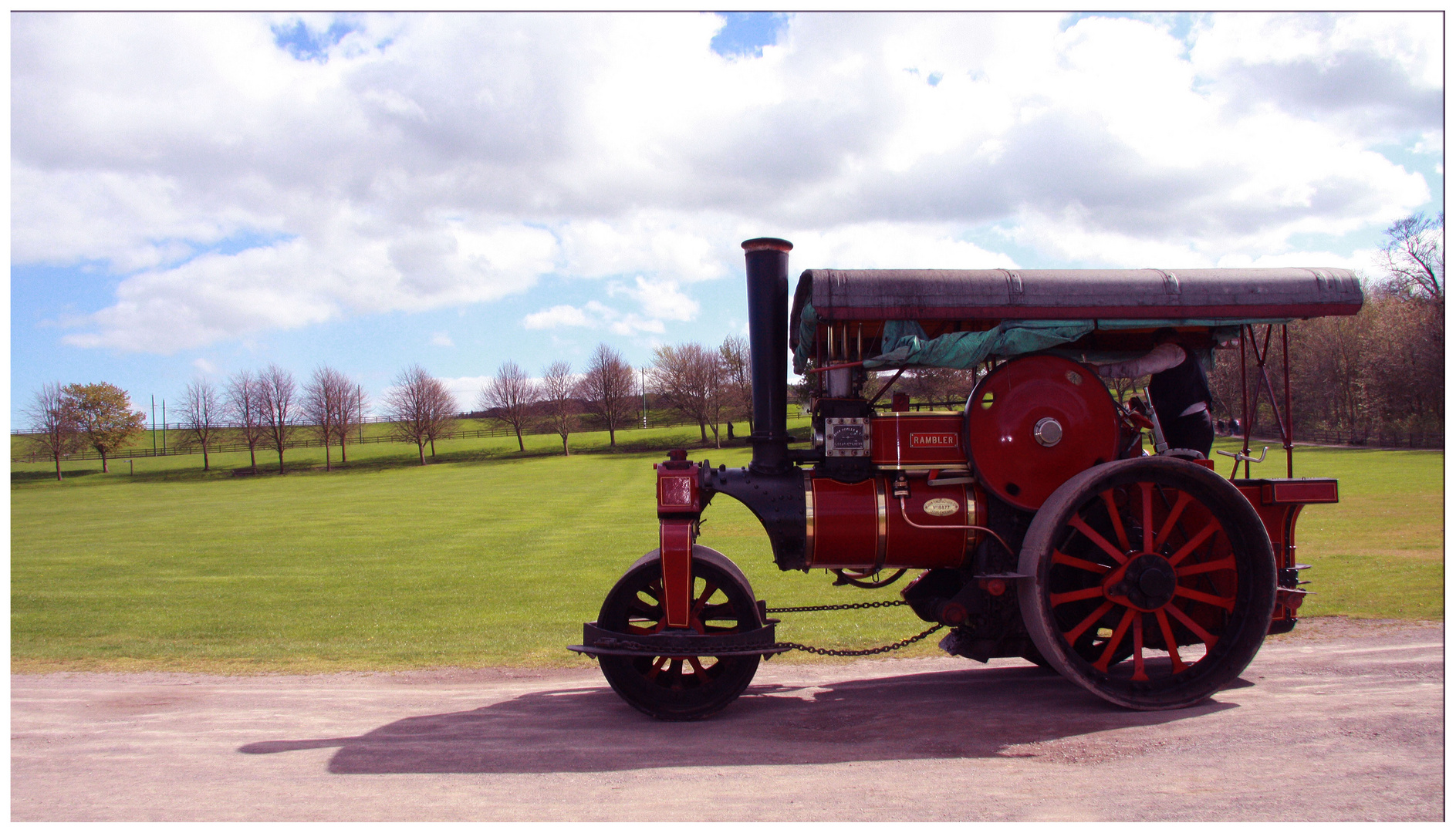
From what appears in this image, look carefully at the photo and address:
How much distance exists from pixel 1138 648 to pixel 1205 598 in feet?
1.67

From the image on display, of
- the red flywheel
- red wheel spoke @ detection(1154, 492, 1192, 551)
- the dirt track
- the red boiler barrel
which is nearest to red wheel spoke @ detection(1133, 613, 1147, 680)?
the dirt track

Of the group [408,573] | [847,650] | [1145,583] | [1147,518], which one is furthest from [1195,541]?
[408,573]

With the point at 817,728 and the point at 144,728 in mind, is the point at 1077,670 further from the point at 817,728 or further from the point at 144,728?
the point at 144,728

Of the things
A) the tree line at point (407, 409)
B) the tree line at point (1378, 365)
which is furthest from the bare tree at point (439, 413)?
the tree line at point (1378, 365)

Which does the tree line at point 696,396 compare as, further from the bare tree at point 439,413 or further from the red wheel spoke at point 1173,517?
the red wheel spoke at point 1173,517

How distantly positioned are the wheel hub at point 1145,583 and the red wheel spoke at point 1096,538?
0.06m

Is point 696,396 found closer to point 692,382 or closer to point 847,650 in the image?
point 692,382

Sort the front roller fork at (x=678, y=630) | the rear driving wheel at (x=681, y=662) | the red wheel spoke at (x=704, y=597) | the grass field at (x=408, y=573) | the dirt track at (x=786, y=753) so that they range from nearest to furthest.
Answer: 1. the dirt track at (x=786, y=753)
2. the front roller fork at (x=678, y=630)
3. the rear driving wheel at (x=681, y=662)
4. the red wheel spoke at (x=704, y=597)
5. the grass field at (x=408, y=573)

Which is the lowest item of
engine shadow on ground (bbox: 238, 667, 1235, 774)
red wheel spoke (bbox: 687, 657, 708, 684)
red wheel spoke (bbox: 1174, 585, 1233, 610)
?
engine shadow on ground (bbox: 238, 667, 1235, 774)

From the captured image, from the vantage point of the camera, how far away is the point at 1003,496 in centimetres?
505

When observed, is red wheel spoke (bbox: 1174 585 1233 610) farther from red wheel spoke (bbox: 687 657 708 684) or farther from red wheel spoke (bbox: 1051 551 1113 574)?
red wheel spoke (bbox: 687 657 708 684)

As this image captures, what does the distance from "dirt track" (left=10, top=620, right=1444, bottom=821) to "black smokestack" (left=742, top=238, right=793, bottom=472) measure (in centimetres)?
184

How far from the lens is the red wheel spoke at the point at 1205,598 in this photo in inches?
191

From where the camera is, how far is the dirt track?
372 cm
